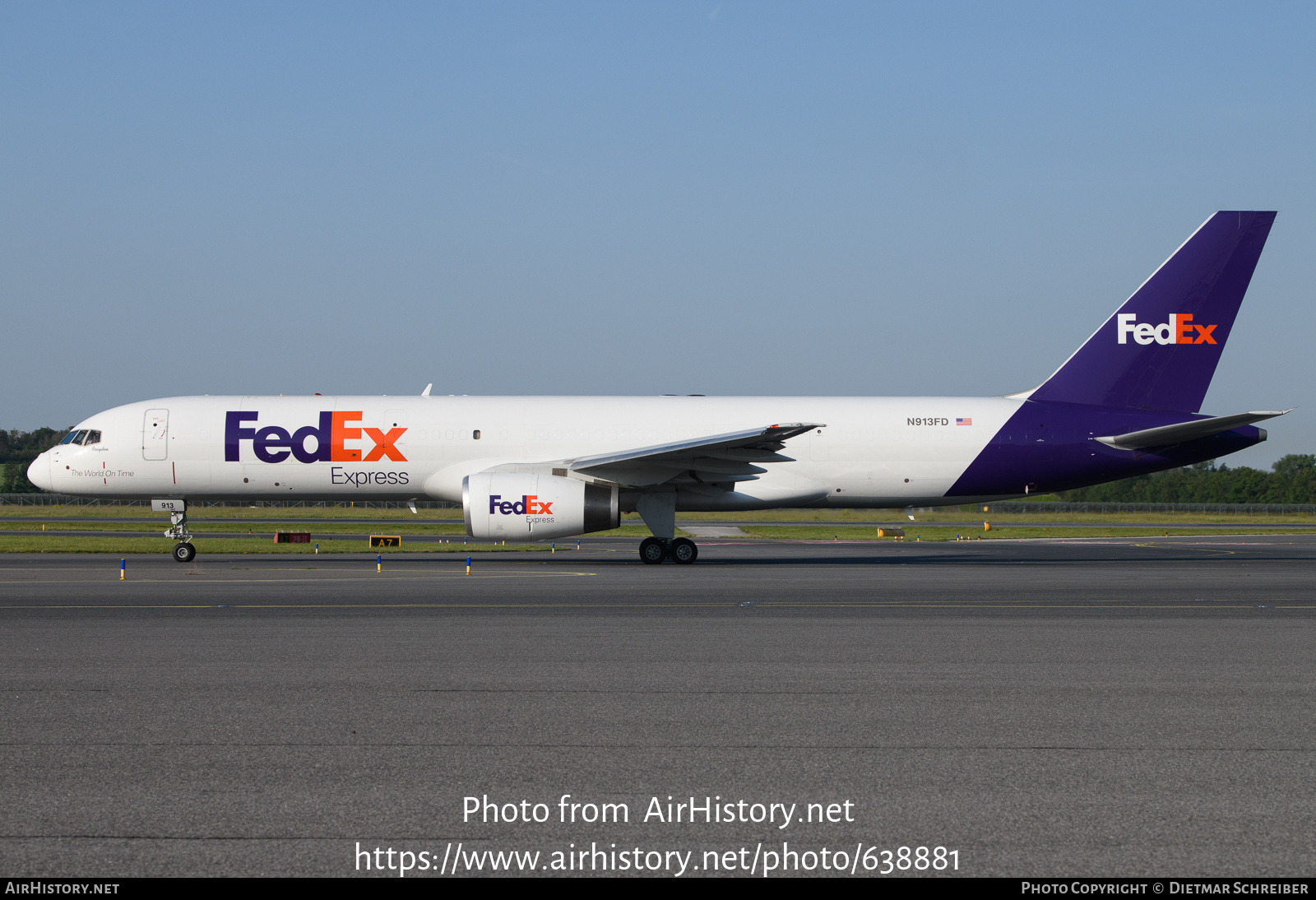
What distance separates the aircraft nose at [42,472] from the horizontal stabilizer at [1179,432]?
2499cm

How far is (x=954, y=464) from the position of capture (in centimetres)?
2531

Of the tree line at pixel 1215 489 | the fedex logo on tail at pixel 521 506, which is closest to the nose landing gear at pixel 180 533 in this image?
the fedex logo on tail at pixel 521 506

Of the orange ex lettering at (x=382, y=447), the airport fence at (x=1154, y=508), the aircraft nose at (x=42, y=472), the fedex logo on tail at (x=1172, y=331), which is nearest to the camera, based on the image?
the orange ex lettering at (x=382, y=447)

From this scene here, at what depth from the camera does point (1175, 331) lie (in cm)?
2547

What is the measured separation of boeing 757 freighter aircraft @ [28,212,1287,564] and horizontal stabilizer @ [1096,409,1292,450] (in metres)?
0.05

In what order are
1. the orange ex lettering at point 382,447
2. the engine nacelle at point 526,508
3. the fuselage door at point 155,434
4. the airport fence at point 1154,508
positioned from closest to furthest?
1. the engine nacelle at point 526,508
2. the orange ex lettering at point 382,447
3. the fuselage door at point 155,434
4. the airport fence at point 1154,508

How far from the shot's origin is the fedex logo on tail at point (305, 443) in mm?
24375

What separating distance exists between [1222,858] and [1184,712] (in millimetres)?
3234

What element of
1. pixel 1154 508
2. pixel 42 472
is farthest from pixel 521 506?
pixel 1154 508

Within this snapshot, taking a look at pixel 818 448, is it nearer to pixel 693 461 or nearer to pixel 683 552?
pixel 693 461

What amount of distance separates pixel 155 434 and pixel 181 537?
2656 millimetres

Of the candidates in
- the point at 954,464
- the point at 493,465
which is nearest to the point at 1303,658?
the point at 954,464

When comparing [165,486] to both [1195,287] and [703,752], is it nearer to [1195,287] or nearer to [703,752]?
[703,752]

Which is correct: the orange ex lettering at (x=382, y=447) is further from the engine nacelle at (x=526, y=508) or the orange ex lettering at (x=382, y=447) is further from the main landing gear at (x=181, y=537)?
the main landing gear at (x=181, y=537)
